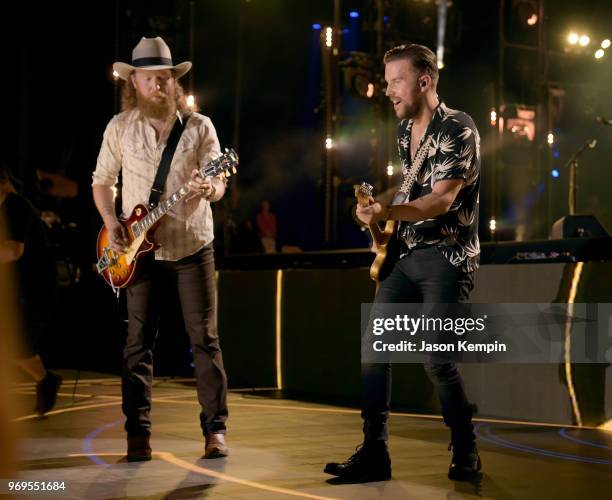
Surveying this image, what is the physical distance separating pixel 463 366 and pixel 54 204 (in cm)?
674

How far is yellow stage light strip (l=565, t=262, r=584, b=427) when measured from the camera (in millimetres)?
7000

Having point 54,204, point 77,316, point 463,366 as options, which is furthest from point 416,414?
point 54,204

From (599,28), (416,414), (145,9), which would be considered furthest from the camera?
(599,28)

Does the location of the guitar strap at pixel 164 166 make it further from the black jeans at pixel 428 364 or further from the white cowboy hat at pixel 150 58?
the black jeans at pixel 428 364

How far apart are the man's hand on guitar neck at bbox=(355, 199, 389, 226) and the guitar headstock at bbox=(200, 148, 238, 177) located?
3.30 ft

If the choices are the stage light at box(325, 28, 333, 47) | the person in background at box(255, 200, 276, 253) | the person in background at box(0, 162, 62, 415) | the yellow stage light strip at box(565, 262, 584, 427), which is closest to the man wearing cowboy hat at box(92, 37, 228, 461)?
the person in background at box(0, 162, 62, 415)

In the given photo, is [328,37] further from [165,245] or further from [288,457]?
[288,457]

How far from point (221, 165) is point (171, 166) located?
38 centimetres

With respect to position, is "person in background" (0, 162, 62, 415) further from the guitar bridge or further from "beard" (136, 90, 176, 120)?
"beard" (136, 90, 176, 120)

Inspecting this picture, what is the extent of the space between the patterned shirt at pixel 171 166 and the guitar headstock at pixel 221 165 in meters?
0.23

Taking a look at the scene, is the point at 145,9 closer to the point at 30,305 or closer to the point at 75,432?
the point at 30,305

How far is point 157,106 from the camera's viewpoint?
5.68 m

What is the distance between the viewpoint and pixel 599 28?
2025cm

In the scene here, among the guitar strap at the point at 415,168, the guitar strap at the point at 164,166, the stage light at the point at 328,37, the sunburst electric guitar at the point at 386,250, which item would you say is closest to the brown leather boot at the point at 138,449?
the guitar strap at the point at 164,166
